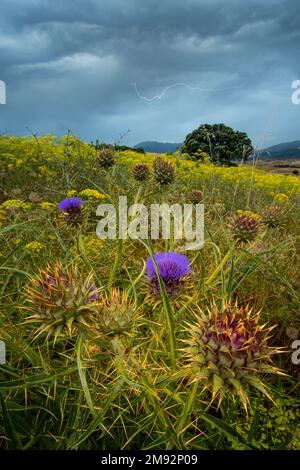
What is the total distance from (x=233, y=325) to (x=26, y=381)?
84cm

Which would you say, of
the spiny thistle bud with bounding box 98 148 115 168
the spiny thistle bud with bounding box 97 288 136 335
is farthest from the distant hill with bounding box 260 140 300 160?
the spiny thistle bud with bounding box 97 288 136 335

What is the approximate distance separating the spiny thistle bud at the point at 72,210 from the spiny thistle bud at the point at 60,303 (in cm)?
135

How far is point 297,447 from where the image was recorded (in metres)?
1.67

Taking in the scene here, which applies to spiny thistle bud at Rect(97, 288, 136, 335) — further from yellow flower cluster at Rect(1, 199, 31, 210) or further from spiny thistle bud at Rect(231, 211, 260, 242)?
yellow flower cluster at Rect(1, 199, 31, 210)

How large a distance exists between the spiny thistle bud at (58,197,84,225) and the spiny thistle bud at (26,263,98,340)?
135 centimetres

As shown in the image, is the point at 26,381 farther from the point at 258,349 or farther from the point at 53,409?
the point at 258,349

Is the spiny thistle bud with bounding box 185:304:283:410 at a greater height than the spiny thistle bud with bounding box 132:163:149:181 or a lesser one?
lesser

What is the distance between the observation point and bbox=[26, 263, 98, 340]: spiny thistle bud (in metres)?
1.29

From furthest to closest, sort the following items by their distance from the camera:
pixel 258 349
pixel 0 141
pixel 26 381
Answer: pixel 0 141
pixel 26 381
pixel 258 349

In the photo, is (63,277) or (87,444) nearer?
(63,277)

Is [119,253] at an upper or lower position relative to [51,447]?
upper

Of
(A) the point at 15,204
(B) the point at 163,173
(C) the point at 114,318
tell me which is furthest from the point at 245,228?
(A) the point at 15,204

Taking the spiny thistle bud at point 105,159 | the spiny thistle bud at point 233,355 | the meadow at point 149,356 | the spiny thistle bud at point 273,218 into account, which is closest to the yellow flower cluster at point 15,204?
the meadow at point 149,356
